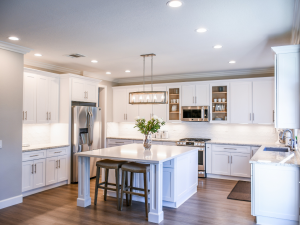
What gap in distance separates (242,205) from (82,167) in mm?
2698

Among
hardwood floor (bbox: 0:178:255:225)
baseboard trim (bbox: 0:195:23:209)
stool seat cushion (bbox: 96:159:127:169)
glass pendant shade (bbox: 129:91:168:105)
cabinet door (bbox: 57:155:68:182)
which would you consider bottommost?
hardwood floor (bbox: 0:178:255:225)

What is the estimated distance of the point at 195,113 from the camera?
670cm

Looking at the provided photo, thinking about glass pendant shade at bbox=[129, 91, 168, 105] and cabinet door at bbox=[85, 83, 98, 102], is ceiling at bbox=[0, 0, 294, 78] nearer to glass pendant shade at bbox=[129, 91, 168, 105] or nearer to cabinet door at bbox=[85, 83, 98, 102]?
glass pendant shade at bbox=[129, 91, 168, 105]

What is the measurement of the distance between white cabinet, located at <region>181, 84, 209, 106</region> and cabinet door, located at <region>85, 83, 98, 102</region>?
230 cm

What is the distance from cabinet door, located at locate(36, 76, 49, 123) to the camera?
209 inches

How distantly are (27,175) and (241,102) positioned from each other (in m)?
4.94

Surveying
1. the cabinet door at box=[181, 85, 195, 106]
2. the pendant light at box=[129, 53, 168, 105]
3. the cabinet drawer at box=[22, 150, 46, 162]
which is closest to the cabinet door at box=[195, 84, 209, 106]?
the cabinet door at box=[181, 85, 195, 106]

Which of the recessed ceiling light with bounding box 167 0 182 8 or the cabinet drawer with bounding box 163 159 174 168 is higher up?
the recessed ceiling light with bounding box 167 0 182 8

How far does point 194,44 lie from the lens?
4.17 meters

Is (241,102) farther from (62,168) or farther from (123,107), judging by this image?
(62,168)

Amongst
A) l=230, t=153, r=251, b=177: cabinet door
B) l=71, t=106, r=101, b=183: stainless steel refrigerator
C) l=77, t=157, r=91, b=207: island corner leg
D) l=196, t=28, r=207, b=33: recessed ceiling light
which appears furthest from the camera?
l=230, t=153, r=251, b=177: cabinet door

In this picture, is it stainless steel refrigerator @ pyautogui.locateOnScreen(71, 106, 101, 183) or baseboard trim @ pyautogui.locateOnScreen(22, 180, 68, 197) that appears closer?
baseboard trim @ pyautogui.locateOnScreen(22, 180, 68, 197)

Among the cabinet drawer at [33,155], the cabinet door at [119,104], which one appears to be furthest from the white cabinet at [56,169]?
the cabinet door at [119,104]

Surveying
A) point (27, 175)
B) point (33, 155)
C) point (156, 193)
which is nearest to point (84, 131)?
point (33, 155)
